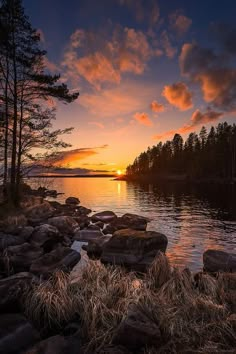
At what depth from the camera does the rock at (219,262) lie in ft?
35.5

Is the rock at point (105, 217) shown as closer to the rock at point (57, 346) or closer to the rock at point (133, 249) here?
the rock at point (133, 249)

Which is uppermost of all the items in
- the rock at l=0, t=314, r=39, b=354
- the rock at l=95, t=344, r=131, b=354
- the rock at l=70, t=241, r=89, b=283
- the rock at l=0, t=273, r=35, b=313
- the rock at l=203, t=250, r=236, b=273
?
the rock at l=0, t=273, r=35, b=313

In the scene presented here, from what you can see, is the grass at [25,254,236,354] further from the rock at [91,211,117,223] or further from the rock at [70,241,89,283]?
the rock at [91,211,117,223]

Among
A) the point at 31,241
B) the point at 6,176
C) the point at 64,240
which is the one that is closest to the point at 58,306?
the point at 31,241

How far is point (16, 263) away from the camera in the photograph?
11633mm

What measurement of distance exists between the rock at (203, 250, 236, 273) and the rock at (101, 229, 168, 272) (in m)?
2.24

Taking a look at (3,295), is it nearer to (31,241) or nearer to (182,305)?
(182,305)

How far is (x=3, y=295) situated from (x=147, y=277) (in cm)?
450

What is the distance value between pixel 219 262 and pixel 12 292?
25.9ft

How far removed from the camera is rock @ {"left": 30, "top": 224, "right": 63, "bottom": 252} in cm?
1455

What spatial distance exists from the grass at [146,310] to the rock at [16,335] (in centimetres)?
60

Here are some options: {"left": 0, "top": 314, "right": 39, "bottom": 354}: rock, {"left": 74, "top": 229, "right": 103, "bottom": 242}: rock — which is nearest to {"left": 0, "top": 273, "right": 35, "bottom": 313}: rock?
{"left": 0, "top": 314, "right": 39, "bottom": 354}: rock

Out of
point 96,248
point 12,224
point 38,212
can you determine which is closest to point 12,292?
point 96,248

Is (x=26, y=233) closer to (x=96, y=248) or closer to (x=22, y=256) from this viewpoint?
(x=22, y=256)
